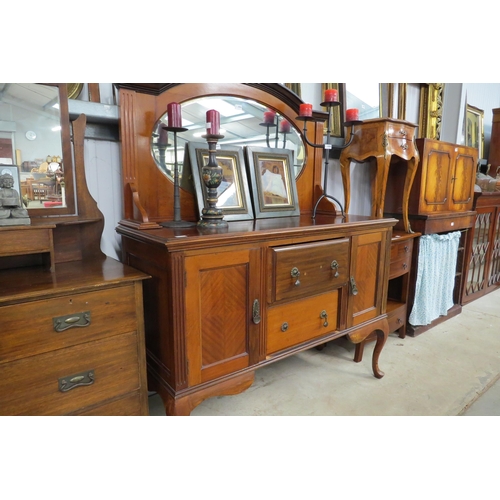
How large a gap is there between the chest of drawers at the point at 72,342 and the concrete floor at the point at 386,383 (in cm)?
61

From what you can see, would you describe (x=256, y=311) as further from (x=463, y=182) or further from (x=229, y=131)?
(x=463, y=182)

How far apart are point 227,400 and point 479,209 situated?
3.00 m

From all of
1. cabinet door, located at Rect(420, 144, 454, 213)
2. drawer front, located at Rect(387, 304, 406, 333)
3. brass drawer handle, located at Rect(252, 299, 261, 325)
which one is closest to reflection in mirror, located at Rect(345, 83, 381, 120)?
cabinet door, located at Rect(420, 144, 454, 213)

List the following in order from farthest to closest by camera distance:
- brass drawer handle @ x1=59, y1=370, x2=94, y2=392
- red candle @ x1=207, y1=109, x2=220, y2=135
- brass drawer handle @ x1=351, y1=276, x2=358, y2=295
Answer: brass drawer handle @ x1=351, y1=276, x2=358, y2=295 < red candle @ x1=207, y1=109, x2=220, y2=135 < brass drawer handle @ x1=59, y1=370, x2=94, y2=392

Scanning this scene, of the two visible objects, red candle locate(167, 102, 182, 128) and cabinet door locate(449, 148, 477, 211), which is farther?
cabinet door locate(449, 148, 477, 211)

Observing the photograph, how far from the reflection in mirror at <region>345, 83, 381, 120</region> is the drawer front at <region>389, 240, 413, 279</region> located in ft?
3.34

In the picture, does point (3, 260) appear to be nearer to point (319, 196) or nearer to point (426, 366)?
point (319, 196)

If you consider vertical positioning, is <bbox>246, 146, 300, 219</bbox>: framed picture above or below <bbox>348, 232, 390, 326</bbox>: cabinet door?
above

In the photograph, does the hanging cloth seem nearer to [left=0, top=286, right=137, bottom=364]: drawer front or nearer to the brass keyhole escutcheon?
the brass keyhole escutcheon

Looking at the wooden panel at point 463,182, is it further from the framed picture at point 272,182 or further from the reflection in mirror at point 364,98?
the framed picture at point 272,182

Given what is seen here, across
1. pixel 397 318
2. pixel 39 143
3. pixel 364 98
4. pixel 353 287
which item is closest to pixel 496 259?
pixel 397 318

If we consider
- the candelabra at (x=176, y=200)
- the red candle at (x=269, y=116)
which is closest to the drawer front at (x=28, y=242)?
the candelabra at (x=176, y=200)

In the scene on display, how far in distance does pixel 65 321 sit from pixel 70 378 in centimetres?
20

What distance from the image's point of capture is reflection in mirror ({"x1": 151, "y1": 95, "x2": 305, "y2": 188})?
174 centimetres
